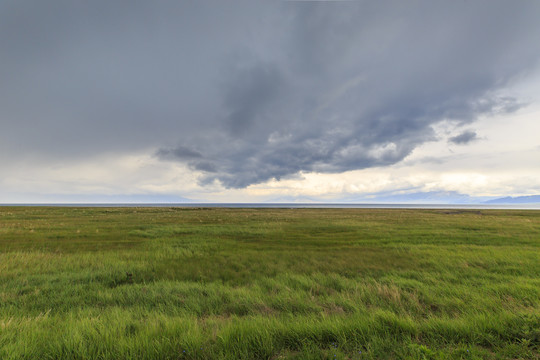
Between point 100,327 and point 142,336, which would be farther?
point 100,327

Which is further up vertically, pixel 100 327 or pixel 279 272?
pixel 100 327

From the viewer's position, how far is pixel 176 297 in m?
7.18

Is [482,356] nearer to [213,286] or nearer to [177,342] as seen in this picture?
[177,342]

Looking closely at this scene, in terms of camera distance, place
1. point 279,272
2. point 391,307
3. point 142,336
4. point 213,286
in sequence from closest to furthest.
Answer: point 142,336, point 391,307, point 213,286, point 279,272

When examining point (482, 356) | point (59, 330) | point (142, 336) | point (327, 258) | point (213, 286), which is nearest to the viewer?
point (482, 356)

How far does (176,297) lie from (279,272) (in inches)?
201

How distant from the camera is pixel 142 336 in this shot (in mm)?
4246

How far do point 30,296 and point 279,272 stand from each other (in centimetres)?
943

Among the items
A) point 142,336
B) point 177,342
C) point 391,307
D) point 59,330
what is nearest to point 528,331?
point 391,307

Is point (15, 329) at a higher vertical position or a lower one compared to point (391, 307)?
higher

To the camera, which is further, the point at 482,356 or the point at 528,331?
the point at 528,331

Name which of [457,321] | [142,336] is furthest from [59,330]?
[457,321]

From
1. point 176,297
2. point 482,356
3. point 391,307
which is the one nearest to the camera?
point 482,356

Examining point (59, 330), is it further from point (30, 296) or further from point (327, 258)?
point (327, 258)
